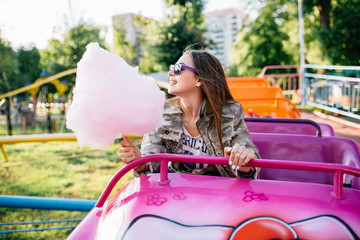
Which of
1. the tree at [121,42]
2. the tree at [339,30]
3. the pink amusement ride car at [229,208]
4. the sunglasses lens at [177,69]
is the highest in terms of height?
the tree at [121,42]

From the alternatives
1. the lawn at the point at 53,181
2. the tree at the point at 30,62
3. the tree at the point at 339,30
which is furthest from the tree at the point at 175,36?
the tree at the point at 30,62

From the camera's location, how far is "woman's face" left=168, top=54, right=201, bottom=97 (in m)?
1.60

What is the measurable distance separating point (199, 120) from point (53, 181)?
3.40 meters

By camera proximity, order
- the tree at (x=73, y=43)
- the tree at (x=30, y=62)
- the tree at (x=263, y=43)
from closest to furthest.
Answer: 1. the tree at (x=73, y=43)
2. the tree at (x=263, y=43)
3. the tree at (x=30, y=62)

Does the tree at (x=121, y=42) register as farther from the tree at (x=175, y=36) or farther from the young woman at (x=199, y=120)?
the young woman at (x=199, y=120)

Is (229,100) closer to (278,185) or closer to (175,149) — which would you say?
(175,149)

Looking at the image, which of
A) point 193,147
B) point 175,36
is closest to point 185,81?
point 193,147

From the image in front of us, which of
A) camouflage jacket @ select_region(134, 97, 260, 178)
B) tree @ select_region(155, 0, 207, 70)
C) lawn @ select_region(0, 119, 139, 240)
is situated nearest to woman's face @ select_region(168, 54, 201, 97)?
camouflage jacket @ select_region(134, 97, 260, 178)

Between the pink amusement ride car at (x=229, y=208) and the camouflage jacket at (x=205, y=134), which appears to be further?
the camouflage jacket at (x=205, y=134)

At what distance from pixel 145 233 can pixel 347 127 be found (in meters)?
4.70

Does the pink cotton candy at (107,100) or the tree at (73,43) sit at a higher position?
the tree at (73,43)

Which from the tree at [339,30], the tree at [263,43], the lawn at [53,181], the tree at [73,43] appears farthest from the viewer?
the tree at [263,43]

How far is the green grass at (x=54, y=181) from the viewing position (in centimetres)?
320

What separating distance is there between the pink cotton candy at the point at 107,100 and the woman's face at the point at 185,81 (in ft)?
1.43
